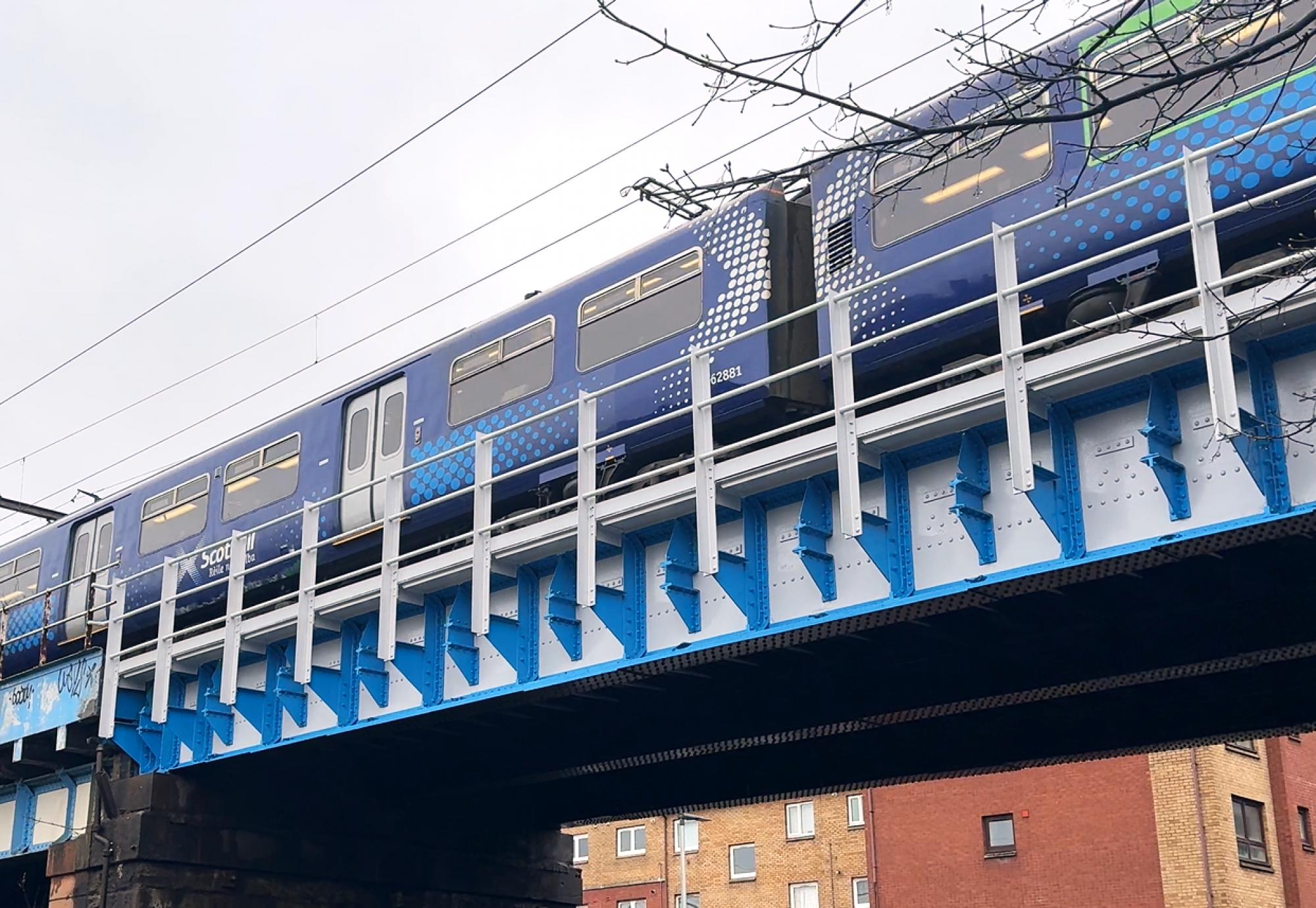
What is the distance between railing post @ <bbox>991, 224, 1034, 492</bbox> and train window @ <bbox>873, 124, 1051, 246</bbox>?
80.8 inches

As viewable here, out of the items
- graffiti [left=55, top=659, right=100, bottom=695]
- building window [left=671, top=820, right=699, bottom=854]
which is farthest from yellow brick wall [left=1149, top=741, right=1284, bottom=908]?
graffiti [left=55, top=659, right=100, bottom=695]

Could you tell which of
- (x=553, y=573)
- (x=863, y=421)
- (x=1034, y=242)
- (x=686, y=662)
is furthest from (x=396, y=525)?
(x=1034, y=242)

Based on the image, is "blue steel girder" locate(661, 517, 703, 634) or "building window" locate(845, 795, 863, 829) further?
"building window" locate(845, 795, 863, 829)

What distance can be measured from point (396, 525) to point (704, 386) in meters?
3.93

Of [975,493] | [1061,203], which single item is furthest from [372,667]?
[1061,203]

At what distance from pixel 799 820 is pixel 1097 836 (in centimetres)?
1142

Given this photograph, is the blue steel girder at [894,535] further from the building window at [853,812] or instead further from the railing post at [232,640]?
the building window at [853,812]

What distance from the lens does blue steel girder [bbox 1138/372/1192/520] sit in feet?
32.6

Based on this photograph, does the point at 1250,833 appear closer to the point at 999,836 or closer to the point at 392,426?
the point at 999,836

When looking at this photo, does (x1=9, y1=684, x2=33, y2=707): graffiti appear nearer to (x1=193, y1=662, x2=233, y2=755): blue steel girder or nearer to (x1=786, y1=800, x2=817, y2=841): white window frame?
(x1=193, y1=662, x2=233, y2=755): blue steel girder

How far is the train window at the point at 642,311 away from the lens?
1552 cm

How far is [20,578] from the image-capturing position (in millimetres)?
25953

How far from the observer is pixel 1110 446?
34.8 feet

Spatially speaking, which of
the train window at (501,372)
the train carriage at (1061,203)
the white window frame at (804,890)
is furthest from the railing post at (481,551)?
the white window frame at (804,890)
